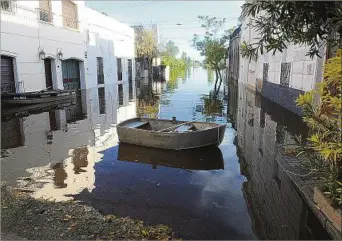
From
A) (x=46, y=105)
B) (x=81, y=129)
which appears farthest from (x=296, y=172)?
(x=46, y=105)

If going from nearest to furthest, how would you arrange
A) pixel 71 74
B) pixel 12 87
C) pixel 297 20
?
1. pixel 297 20
2. pixel 12 87
3. pixel 71 74

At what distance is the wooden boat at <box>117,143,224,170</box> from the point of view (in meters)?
7.79

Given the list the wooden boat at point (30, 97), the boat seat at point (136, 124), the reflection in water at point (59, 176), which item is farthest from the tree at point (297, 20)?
the wooden boat at point (30, 97)

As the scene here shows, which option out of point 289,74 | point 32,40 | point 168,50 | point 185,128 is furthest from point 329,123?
point 168,50

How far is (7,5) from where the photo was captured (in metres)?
17.4

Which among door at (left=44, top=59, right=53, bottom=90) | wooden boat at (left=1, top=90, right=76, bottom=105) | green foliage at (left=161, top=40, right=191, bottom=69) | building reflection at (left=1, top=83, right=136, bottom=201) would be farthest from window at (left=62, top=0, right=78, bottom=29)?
green foliage at (left=161, top=40, right=191, bottom=69)

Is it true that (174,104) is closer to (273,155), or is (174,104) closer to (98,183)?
(273,155)

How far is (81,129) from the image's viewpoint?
11.9 metres

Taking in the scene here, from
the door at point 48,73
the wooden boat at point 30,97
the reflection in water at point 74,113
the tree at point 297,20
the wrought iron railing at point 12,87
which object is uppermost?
the tree at point 297,20

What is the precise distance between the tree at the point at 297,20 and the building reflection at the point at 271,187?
260cm

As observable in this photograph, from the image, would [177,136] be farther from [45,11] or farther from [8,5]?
[45,11]

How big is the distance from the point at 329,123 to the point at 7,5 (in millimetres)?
18787

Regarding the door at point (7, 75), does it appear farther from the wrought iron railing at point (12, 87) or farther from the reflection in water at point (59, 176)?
the reflection in water at point (59, 176)

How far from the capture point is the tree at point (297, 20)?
148 inches
